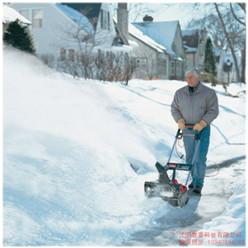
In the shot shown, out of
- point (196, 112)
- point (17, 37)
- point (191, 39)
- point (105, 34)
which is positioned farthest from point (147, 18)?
point (196, 112)

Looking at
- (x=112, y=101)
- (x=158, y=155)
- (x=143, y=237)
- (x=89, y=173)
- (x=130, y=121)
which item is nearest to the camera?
(x=143, y=237)

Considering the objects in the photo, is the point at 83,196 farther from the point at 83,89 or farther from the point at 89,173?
the point at 83,89

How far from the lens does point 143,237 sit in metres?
5.31

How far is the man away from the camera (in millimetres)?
6988

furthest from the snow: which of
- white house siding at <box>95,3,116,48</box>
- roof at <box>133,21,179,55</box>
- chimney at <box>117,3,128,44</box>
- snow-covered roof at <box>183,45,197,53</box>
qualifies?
snow-covered roof at <box>183,45,197,53</box>

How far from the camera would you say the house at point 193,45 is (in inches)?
2087

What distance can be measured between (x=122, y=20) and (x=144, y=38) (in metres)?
7.25

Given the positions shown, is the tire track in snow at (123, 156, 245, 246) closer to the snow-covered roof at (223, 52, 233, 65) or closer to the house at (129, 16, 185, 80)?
the house at (129, 16, 185, 80)

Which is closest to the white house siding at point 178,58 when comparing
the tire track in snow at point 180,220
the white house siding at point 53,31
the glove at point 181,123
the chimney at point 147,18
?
the chimney at point 147,18

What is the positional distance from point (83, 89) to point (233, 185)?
19.3ft

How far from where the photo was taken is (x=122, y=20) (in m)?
35.4

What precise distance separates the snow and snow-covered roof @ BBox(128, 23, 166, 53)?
2958cm

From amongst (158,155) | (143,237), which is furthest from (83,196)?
(158,155)

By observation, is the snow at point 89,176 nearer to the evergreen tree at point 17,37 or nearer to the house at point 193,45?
the evergreen tree at point 17,37
